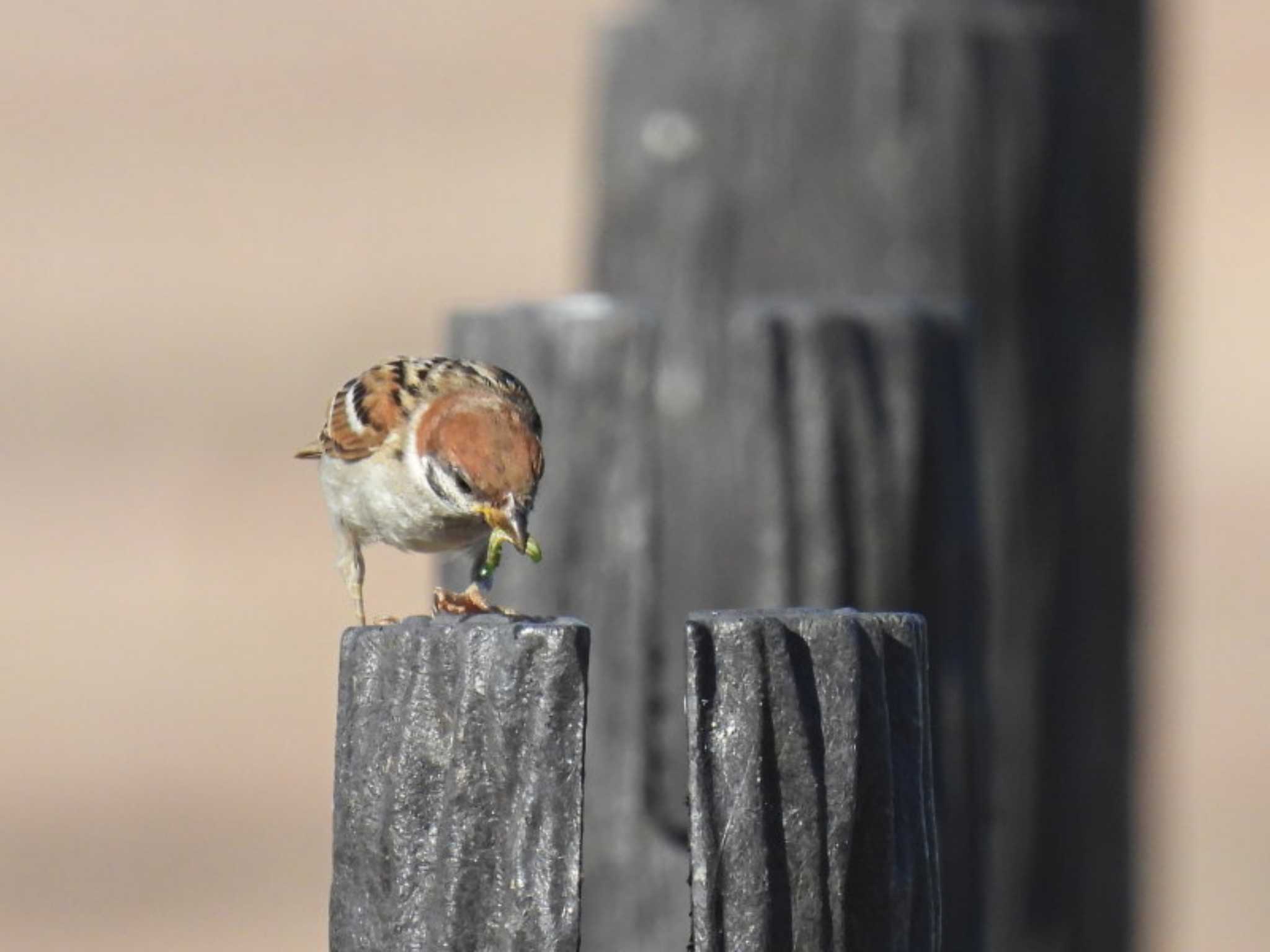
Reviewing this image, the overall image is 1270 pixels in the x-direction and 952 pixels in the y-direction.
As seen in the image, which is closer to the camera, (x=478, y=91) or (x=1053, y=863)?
(x=1053, y=863)

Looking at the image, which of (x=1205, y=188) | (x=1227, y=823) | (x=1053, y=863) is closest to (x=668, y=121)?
(x=1053, y=863)

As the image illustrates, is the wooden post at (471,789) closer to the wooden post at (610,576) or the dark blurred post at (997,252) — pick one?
the wooden post at (610,576)

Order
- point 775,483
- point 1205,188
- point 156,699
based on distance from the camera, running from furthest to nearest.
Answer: point 1205,188 < point 156,699 < point 775,483

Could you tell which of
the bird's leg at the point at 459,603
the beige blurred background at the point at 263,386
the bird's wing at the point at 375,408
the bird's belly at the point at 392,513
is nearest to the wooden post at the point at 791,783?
the bird's leg at the point at 459,603

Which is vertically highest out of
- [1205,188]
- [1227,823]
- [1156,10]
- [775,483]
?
[1205,188]

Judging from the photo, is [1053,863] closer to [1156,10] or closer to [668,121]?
[668,121]

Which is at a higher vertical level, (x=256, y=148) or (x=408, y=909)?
(x=256, y=148)

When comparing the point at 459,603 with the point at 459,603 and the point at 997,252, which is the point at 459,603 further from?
the point at 997,252

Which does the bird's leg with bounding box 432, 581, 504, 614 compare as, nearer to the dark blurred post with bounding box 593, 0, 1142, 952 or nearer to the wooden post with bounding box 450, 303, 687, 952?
the wooden post with bounding box 450, 303, 687, 952
